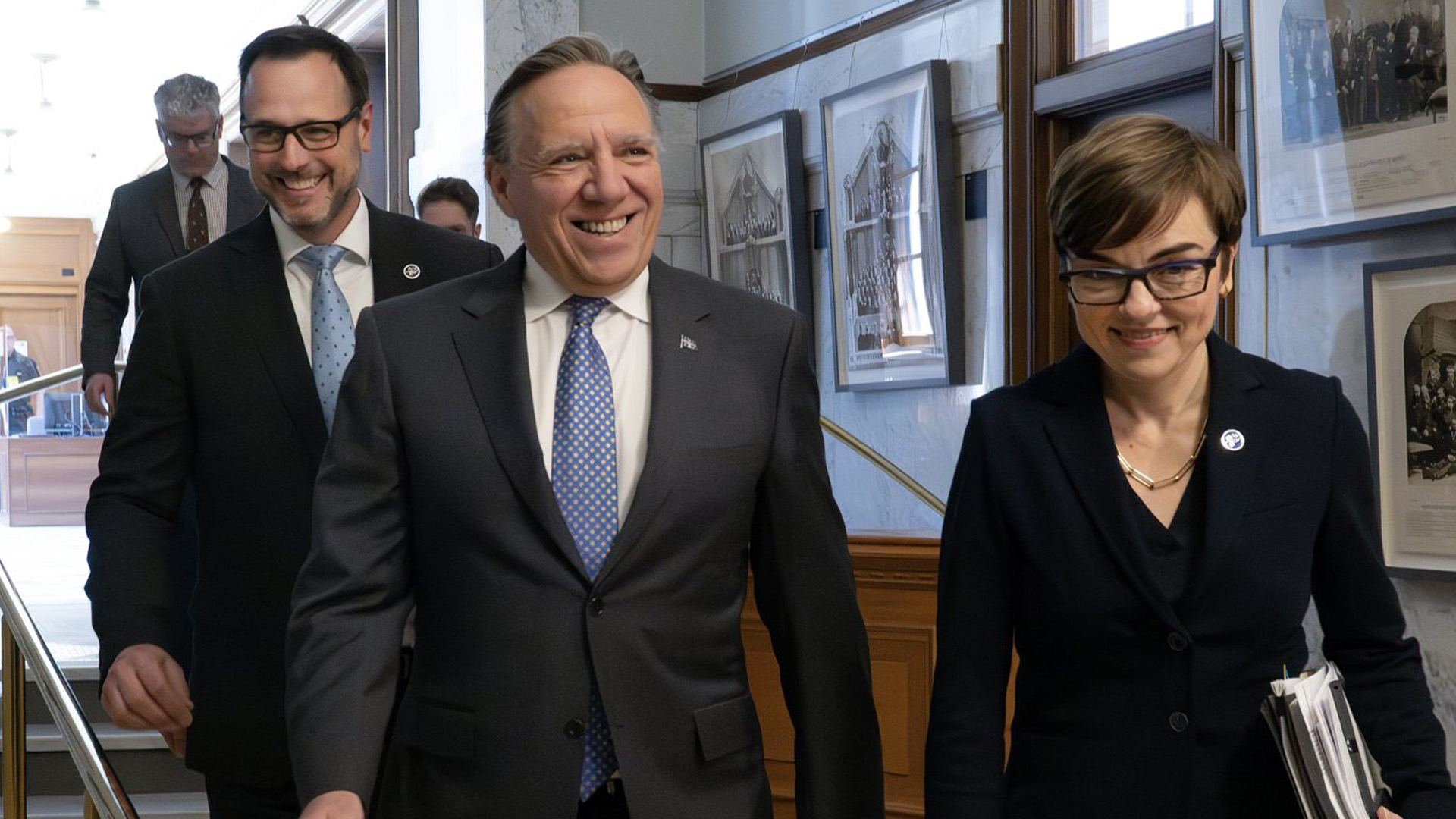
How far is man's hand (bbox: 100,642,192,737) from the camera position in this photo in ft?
9.07

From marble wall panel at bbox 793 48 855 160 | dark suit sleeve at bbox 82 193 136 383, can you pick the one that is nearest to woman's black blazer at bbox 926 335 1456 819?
dark suit sleeve at bbox 82 193 136 383

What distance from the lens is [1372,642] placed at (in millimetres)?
2170

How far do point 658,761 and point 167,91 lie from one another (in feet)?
13.9

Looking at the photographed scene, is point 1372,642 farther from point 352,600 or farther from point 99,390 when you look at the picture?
point 99,390

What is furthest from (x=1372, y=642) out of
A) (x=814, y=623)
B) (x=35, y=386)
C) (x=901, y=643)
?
Answer: (x=35, y=386)

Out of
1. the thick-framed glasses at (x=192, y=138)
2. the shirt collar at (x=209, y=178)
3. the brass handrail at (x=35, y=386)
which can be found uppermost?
the thick-framed glasses at (x=192, y=138)

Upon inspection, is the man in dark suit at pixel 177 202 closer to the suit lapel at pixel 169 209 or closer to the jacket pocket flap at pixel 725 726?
the suit lapel at pixel 169 209

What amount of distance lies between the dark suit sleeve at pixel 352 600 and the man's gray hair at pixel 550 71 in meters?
0.35

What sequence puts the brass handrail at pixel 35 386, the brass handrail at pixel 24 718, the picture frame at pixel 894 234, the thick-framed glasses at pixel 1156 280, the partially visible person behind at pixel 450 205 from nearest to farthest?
the thick-framed glasses at pixel 1156 280
the brass handrail at pixel 24 718
the partially visible person behind at pixel 450 205
the picture frame at pixel 894 234
the brass handrail at pixel 35 386

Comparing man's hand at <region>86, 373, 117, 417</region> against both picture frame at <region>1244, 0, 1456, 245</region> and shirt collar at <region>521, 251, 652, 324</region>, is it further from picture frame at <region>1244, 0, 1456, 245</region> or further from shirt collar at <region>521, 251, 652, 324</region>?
shirt collar at <region>521, 251, 652, 324</region>

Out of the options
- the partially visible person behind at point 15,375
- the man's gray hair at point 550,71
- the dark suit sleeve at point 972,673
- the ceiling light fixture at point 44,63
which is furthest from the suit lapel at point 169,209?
the ceiling light fixture at point 44,63

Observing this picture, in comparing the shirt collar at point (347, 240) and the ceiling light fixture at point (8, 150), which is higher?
the ceiling light fixture at point (8, 150)

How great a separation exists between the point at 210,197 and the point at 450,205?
108 cm

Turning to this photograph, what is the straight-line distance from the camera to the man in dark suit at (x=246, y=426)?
111 inches
